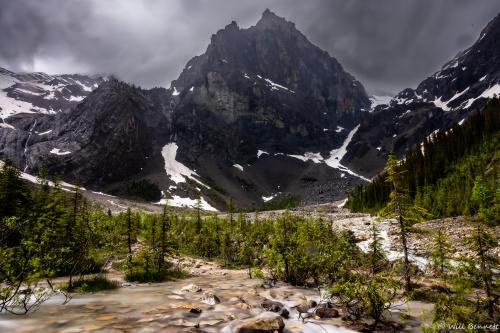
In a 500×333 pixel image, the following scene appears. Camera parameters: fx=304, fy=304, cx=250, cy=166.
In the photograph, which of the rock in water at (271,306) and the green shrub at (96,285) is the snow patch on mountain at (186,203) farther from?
the rock in water at (271,306)

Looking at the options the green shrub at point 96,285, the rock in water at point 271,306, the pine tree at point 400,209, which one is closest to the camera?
the rock in water at point 271,306

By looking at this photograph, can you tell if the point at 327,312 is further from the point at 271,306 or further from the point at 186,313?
the point at 186,313

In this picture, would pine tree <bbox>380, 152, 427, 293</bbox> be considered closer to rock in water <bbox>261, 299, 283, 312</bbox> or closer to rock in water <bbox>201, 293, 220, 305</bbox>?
rock in water <bbox>261, 299, 283, 312</bbox>

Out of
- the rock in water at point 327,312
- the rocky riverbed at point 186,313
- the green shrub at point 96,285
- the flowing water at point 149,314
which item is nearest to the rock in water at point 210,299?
the rocky riverbed at point 186,313

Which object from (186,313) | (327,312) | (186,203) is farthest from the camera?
(186,203)

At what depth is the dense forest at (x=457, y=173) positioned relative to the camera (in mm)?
52094

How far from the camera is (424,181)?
266 feet

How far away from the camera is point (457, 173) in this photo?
7088 centimetres

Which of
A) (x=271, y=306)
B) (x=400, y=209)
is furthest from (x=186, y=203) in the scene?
(x=271, y=306)

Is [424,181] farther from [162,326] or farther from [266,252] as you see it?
[162,326]

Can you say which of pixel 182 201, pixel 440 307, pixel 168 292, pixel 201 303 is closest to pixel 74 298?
pixel 168 292

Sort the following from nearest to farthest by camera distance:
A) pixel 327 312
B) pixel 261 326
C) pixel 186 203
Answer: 1. pixel 261 326
2. pixel 327 312
3. pixel 186 203

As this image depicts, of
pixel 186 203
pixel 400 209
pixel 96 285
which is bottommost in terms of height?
pixel 96 285

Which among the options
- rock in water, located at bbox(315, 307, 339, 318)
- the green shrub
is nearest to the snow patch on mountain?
the green shrub
